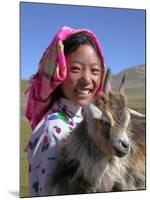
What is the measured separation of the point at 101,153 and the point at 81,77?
527 millimetres

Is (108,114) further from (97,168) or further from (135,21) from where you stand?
(135,21)

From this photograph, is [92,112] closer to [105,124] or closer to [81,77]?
[105,124]

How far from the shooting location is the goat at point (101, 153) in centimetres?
302

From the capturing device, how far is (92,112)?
306cm

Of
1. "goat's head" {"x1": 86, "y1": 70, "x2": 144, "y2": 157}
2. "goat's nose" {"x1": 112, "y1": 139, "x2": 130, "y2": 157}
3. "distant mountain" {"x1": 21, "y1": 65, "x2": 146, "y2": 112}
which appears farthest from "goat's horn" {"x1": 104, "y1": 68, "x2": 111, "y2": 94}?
"goat's nose" {"x1": 112, "y1": 139, "x2": 130, "y2": 157}

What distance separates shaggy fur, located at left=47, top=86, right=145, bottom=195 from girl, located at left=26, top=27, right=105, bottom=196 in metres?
0.08

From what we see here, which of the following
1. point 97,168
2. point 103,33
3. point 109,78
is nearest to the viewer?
point 97,168

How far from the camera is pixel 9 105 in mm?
3342

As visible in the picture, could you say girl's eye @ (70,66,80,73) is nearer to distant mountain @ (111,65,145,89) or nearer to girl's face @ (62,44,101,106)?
girl's face @ (62,44,101,106)

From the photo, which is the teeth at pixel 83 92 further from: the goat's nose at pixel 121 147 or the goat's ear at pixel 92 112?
the goat's nose at pixel 121 147

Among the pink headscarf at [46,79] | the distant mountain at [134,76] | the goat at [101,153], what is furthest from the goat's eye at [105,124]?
the distant mountain at [134,76]

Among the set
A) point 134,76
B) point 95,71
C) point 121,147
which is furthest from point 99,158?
point 134,76

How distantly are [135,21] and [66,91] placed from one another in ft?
3.49

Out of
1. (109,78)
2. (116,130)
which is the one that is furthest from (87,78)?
(116,130)
